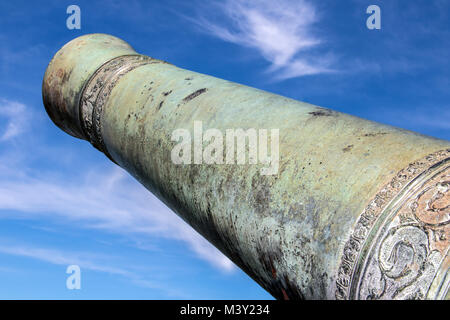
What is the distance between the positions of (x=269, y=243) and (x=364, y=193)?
558 millimetres

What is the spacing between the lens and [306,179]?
7.12ft

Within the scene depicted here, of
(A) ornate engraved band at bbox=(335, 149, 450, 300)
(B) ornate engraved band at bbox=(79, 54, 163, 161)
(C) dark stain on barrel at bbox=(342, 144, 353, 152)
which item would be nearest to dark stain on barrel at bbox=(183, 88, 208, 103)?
(B) ornate engraved band at bbox=(79, 54, 163, 161)

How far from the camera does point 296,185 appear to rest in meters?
2.19

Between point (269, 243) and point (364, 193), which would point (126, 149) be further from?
point (364, 193)

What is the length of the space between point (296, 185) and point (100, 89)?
109 inches

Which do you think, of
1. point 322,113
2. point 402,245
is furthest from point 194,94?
point 402,245

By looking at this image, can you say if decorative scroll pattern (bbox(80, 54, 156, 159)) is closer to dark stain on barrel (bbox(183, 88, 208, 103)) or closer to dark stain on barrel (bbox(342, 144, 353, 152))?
dark stain on barrel (bbox(183, 88, 208, 103))

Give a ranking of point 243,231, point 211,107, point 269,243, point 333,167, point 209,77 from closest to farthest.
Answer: point 333,167
point 269,243
point 243,231
point 211,107
point 209,77

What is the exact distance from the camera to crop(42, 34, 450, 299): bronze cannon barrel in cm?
186

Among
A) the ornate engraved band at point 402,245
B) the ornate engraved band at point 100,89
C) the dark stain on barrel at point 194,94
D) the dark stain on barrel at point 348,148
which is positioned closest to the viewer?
the ornate engraved band at point 402,245

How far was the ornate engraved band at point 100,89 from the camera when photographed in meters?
4.33

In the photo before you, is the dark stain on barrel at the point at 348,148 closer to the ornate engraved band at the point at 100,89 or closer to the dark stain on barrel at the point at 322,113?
the dark stain on barrel at the point at 322,113

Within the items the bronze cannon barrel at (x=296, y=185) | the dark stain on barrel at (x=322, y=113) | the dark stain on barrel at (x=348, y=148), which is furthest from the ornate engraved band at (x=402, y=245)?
the dark stain on barrel at (x=322, y=113)
